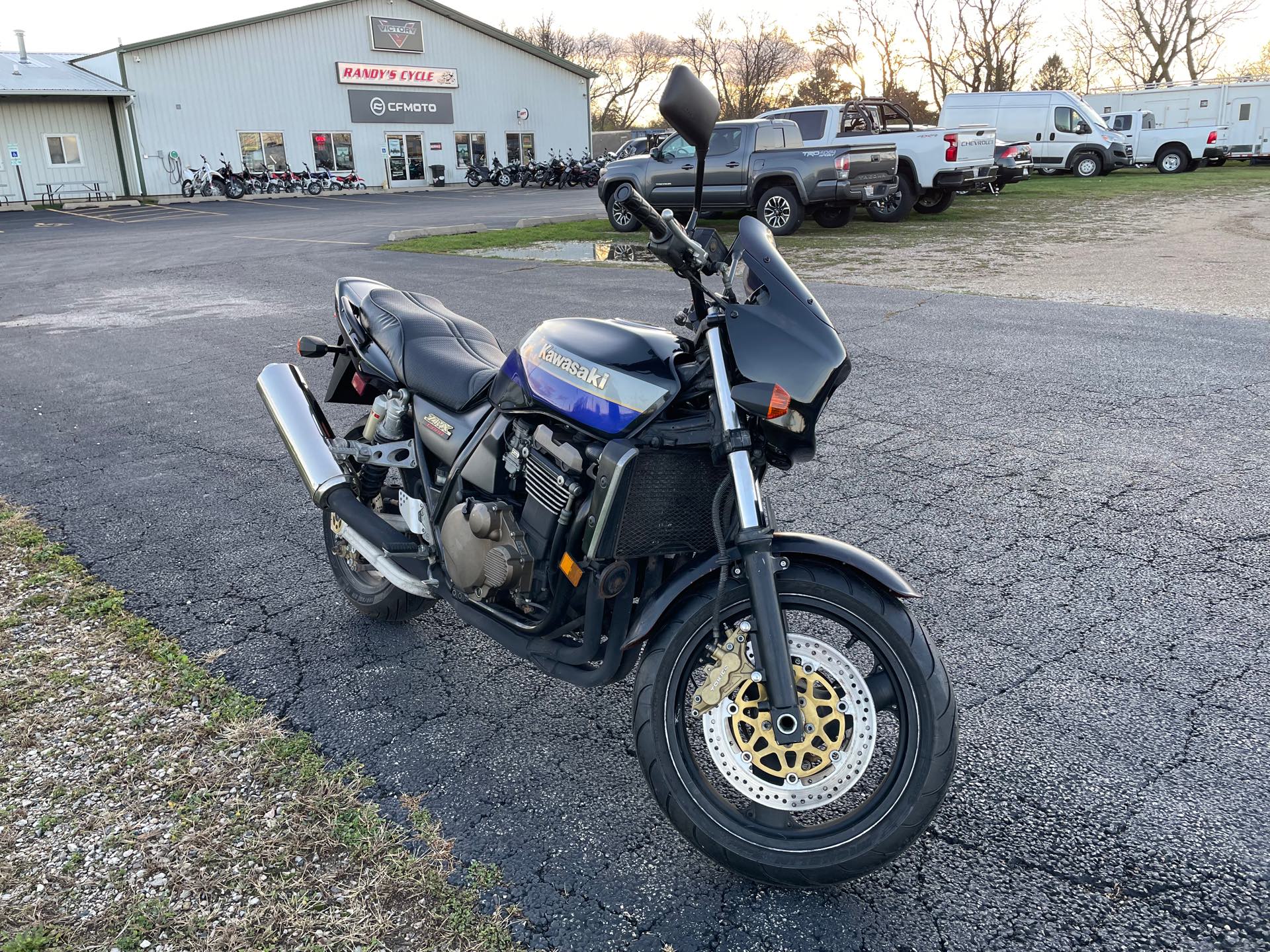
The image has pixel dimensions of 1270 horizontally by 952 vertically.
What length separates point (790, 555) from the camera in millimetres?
2375

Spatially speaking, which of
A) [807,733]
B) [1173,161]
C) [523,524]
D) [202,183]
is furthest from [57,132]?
[807,733]

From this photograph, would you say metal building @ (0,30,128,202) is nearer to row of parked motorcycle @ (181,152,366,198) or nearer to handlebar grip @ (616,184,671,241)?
row of parked motorcycle @ (181,152,366,198)

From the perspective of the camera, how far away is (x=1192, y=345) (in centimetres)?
751

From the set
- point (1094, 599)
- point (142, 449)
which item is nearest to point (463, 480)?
point (1094, 599)

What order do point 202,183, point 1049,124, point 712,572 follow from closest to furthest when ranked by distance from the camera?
1. point 712,572
2. point 1049,124
3. point 202,183

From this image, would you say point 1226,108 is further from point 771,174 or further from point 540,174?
point 540,174

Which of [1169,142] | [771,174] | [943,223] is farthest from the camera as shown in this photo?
[1169,142]

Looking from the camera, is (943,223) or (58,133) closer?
(943,223)

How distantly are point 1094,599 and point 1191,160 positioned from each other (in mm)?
34831

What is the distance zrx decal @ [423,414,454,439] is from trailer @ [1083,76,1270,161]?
3798cm

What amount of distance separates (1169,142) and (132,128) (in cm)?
3684

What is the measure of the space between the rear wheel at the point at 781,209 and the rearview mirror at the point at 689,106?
593 inches

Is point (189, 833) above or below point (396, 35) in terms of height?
below

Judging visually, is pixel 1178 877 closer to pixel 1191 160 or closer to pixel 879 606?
pixel 879 606
